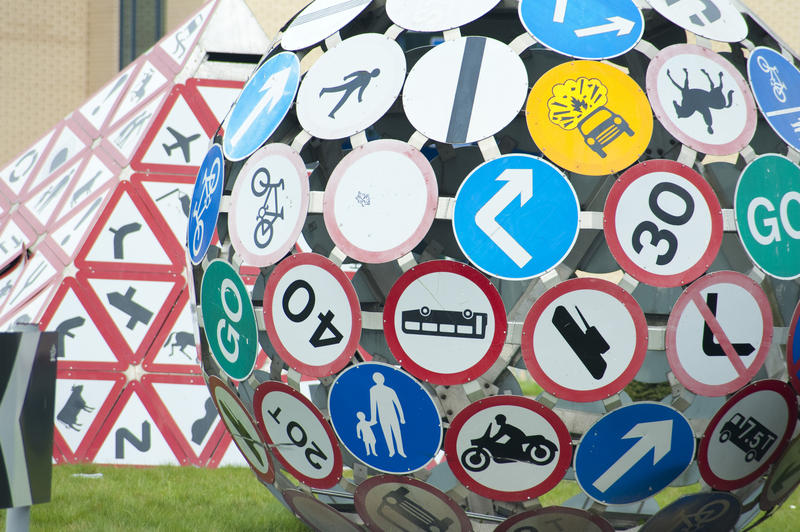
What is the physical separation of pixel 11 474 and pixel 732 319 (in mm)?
2777

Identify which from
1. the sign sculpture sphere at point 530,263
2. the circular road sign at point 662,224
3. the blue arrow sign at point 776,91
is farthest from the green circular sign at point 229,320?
the blue arrow sign at point 776,91

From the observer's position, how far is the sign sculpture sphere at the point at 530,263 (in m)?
3.30

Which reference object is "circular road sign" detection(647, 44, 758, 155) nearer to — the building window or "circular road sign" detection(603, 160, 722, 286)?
"circular road sign" detection(603, 160, 722, 286)

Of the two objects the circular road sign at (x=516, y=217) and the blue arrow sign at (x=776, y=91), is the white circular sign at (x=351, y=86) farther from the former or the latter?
the blue arrow sign at (x=776, y=91)

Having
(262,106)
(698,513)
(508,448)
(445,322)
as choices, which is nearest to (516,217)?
(445,322)

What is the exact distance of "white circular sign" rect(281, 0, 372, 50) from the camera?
3.88 metres

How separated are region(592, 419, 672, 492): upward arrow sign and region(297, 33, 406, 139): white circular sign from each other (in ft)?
4.93

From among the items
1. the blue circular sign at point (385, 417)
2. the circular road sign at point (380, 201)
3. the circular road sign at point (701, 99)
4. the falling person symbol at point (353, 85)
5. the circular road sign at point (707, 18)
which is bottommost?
→ the blue circular sign at point (385, 417)

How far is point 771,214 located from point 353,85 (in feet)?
5.44

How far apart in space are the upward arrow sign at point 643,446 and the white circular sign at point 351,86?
→ 1.50 metres

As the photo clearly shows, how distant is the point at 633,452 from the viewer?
342cm

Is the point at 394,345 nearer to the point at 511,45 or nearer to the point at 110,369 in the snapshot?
the point at 511,45

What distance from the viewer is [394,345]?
339 cm

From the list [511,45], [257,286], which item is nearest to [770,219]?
[511,45]
